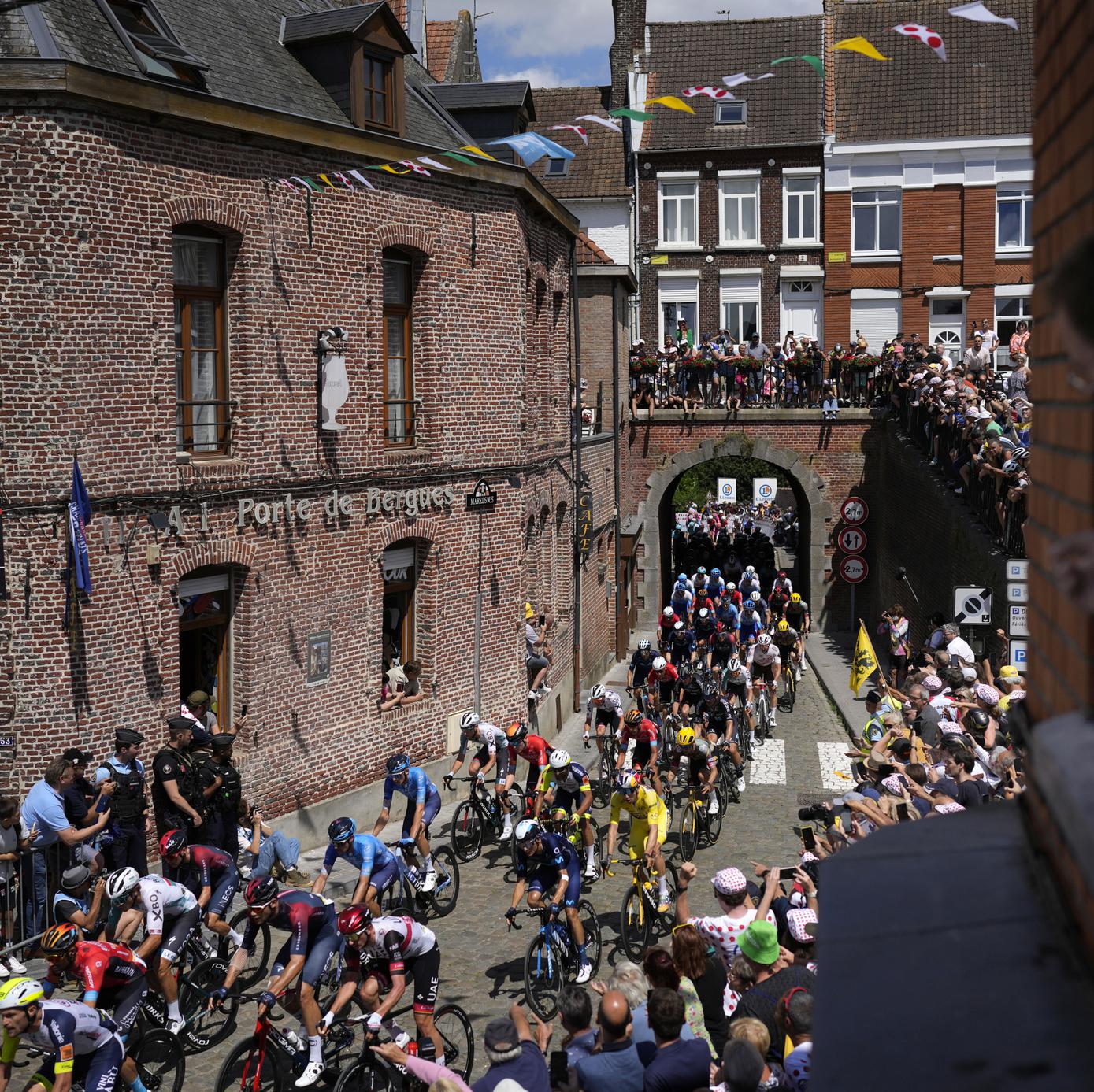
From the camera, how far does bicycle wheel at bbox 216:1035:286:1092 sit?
8992mm

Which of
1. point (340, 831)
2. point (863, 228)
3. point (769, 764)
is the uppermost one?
point (863, 228)

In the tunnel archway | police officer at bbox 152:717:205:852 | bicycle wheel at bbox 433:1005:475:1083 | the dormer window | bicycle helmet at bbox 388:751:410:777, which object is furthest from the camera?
the tunnel archway

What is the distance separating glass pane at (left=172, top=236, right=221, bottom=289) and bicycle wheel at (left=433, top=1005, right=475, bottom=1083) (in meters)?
8.32

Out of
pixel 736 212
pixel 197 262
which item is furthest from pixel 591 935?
pixel 736 212

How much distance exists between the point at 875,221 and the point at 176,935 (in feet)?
119

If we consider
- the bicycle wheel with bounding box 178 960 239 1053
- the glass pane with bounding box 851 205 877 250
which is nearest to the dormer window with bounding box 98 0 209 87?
the bicycle wheel with bounding box 178 960 239 1053

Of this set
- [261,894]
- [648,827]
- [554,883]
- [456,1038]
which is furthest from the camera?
[648,827]

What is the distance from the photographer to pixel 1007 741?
13.4 meters

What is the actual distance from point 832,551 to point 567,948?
84.4ft

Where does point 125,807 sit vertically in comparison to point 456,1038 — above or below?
above

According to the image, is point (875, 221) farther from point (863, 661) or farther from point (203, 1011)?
point (203, 1011)

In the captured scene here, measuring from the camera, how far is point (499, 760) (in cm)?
1634

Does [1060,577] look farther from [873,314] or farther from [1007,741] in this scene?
[873,314]

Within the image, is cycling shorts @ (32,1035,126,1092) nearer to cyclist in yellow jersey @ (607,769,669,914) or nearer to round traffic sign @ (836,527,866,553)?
cyclist in yellow jersey @ (607,769,669,914)
